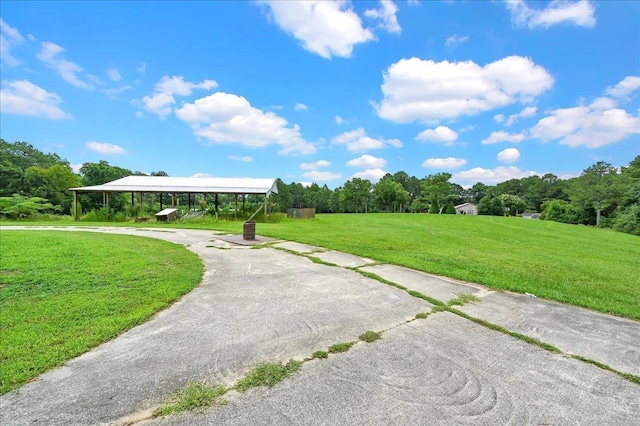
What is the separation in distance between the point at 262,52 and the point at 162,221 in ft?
36.9

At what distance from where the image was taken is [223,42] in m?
13.5

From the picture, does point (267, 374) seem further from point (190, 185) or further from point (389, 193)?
point (389, 193)

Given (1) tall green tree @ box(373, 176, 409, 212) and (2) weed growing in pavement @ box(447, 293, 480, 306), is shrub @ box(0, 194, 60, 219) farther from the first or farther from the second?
(1) tall green tree @ box(373, 176, 409, 212)

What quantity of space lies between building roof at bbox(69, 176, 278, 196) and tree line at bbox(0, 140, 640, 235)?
1.33 meters

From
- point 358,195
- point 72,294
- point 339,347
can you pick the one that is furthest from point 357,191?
point 339,347

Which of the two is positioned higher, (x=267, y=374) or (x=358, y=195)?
(x=358, y=195)

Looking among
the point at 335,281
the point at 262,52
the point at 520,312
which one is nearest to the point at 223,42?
the point at 262,52

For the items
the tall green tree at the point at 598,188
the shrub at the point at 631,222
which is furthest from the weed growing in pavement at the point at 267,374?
the tall green tree at the point at 598,188

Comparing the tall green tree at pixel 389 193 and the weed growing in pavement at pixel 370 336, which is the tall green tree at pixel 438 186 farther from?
the weed growing in pavement at pixel 370 336

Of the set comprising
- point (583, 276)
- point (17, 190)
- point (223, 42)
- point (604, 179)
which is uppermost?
point (223, 42)

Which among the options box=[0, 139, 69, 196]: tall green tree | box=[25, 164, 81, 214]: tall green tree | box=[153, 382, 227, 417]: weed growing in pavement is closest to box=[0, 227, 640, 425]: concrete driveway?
box=[153, 382, 227, 417]: weed growing in pavement

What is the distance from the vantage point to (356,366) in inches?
89.8

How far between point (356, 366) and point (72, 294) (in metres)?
4.06

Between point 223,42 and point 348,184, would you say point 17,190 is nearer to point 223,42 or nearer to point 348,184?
point 223,42
